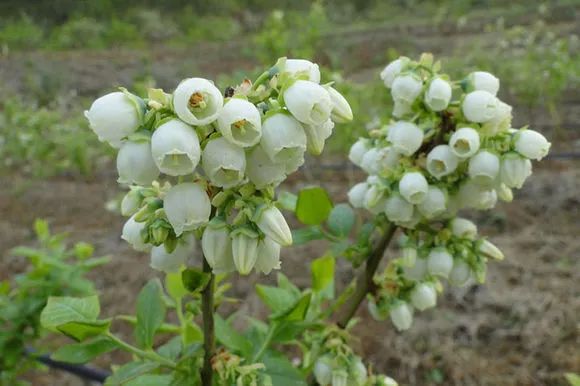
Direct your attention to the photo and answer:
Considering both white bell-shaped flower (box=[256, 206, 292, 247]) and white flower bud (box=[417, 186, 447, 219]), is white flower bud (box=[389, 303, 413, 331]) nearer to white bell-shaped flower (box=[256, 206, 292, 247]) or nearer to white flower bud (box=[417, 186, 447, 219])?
white flower bud (box=[417, 186, 447, 219])

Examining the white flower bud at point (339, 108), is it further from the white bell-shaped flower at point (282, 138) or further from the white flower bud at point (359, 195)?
the white flower bud at point (359, 195)

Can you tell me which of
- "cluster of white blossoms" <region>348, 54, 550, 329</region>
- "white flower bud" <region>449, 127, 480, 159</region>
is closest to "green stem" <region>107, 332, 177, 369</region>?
"cluster of white blossoms" <region>348, 54, 550, 329</region>

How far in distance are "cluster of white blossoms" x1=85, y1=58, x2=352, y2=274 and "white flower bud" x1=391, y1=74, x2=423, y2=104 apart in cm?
24

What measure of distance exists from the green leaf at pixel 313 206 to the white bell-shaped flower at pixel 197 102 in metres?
0.32

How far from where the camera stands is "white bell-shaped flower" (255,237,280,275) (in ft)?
1.93

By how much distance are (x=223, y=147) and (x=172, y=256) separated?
0.19m

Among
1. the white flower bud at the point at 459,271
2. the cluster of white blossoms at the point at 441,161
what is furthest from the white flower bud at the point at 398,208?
the white flower bud at the point at 459,271

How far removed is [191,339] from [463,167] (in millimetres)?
462

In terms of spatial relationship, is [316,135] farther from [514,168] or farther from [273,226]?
[514,168]

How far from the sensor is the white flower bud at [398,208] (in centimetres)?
78

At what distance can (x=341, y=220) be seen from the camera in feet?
2.86

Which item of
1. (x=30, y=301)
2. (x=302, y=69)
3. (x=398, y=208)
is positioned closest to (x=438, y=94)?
(x=398, y=208)

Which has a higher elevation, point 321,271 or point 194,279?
point 194,279

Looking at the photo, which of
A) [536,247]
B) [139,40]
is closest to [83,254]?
[536,247]
